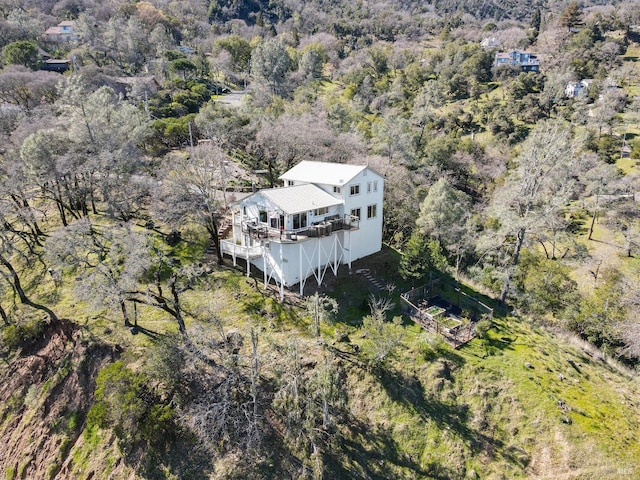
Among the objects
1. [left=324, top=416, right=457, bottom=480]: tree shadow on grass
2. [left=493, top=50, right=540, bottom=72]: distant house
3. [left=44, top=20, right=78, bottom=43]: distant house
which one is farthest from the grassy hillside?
[left=44, top=20, right=78, bottom=43]: distant house

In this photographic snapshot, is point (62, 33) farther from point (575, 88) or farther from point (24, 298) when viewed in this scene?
point (575, 88)

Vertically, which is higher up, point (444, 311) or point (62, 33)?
point (62, 33)

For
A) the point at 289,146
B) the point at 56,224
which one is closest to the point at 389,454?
the point at 289,146

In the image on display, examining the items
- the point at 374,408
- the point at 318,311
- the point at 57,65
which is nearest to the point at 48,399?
the point at 318,311

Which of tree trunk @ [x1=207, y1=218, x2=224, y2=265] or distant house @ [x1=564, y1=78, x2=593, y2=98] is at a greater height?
distant house @ [x1=564, y1=78, x2=593, y2=98]

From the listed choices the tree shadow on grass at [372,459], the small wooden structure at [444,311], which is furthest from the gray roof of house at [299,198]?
the tree shadow on grass at [372,459]

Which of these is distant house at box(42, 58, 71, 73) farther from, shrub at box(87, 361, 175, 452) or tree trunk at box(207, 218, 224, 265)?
shrub at box(87, 361, 175, 452)
